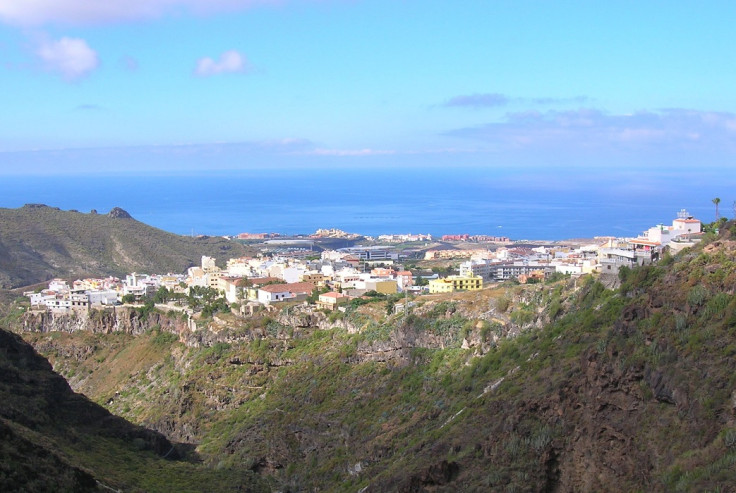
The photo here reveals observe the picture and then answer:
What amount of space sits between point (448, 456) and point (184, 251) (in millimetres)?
91526

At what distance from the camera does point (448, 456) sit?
2328cm

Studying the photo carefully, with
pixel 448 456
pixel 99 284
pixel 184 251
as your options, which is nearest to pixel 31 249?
pixel 184 251

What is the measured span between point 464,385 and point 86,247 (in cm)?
8715

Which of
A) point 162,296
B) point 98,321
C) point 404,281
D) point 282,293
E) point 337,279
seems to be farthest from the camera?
point 162,296

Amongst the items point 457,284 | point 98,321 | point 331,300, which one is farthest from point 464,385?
point 98,321

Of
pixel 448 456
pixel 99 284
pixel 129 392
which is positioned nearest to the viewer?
pixel 448 456

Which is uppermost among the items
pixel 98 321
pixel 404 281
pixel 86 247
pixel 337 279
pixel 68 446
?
pixel 86 247

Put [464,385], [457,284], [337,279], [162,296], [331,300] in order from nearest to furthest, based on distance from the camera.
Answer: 1. [464,385]
2. [331,300]
3. [457,284]
4. [337,279]
5. [162,296]

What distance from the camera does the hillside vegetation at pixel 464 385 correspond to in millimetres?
18844

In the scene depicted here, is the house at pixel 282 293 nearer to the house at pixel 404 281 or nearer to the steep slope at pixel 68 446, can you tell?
the house at pixel 404 281

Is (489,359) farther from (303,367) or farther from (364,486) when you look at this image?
(303,367)

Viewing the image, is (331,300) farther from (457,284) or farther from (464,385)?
(464,385)

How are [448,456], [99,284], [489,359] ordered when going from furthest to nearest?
[99,284], [489,359], [448,456]

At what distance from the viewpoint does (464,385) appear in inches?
1216
